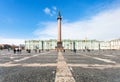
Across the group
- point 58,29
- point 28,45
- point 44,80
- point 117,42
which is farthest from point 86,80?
point 28,45

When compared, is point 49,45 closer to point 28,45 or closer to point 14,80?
point 28,45

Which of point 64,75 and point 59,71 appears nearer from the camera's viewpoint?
point 64,75

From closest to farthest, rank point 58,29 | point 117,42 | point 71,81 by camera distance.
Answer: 1. point 71,81
2. point 58,29
3. point 117,42

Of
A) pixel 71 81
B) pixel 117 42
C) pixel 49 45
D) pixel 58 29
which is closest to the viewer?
pixel 71 81

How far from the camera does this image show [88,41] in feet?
454

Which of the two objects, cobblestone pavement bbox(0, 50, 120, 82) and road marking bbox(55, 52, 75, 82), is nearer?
road marking bbox(55, 52, 75, 82)

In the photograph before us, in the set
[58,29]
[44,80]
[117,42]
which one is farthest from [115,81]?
[117,42]

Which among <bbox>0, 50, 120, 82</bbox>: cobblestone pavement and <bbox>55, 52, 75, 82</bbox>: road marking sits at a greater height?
<bbox>55, 52, 75, 82</bbox>: road marking

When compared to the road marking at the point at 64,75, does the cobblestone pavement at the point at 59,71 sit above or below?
below

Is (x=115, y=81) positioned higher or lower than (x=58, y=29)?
lower

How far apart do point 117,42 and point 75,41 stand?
34073mm

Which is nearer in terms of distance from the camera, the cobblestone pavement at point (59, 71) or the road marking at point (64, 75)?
the road marking at point (64, 75)

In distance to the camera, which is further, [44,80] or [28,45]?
[28,45]

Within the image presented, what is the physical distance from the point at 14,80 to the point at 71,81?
2390 mm
